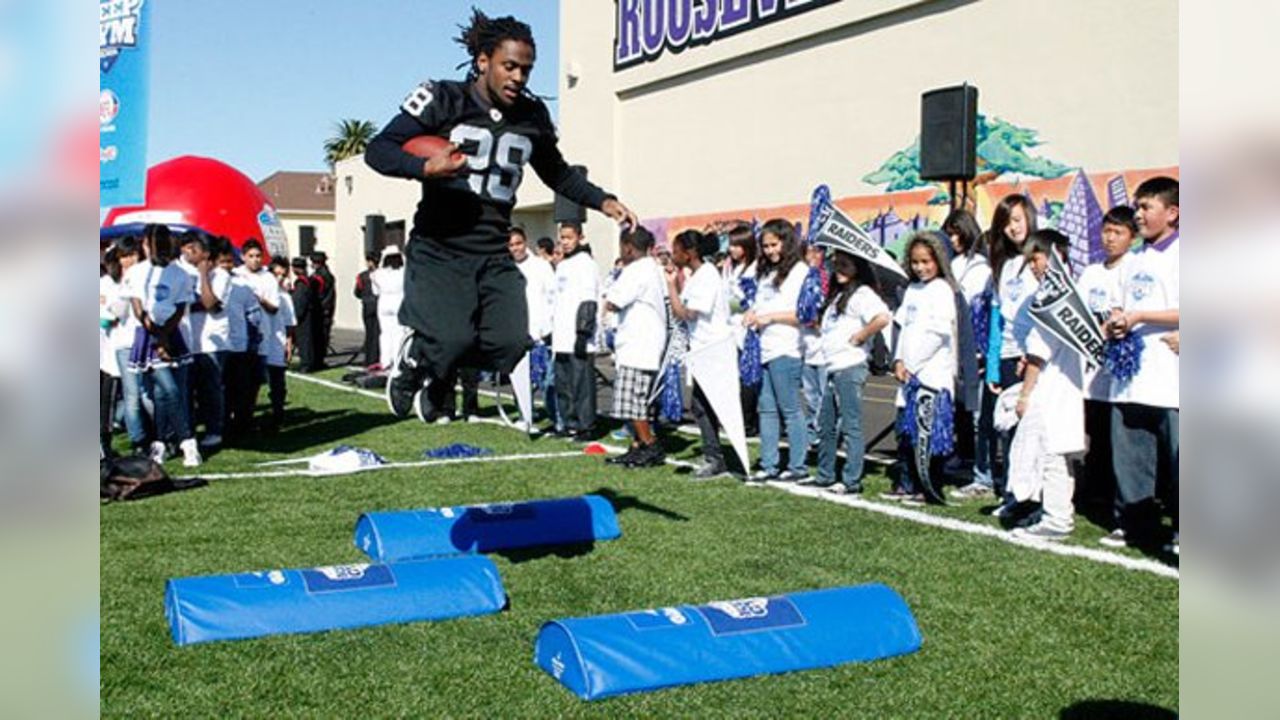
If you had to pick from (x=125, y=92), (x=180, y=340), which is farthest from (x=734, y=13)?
(x=125, y=92)

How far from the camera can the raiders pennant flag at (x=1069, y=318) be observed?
7.44 m

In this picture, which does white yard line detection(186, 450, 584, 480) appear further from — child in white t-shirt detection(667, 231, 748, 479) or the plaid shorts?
child in white t-shirt detection(667, 231, 748, 479)

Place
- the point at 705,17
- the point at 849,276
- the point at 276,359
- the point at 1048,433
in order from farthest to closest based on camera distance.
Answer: the point at 705,17, the point at 276,359, the point at 849,276, the point at 1048,433

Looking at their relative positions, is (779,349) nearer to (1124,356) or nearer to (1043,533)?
(1043,533)

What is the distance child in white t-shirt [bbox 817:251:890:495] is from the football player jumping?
340cm

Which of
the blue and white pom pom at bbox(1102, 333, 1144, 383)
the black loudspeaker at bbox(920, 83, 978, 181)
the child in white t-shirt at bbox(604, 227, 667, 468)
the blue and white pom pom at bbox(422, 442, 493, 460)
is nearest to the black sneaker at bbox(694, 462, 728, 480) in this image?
the child in white t-shirt at bbox(604, 227, 667, 468)

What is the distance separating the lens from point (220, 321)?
1209 cm

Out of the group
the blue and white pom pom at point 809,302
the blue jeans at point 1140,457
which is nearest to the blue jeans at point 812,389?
the blue and white pom pom at point 809,302

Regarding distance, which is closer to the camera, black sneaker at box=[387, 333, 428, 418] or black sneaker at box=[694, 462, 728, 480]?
black sneaker at box=[387, 333, 428, 418]

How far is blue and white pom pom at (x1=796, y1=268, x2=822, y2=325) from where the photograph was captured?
10.0 m

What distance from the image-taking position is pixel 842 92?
2381cm

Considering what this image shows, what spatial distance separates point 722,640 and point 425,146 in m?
2.74

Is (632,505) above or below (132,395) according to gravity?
below
